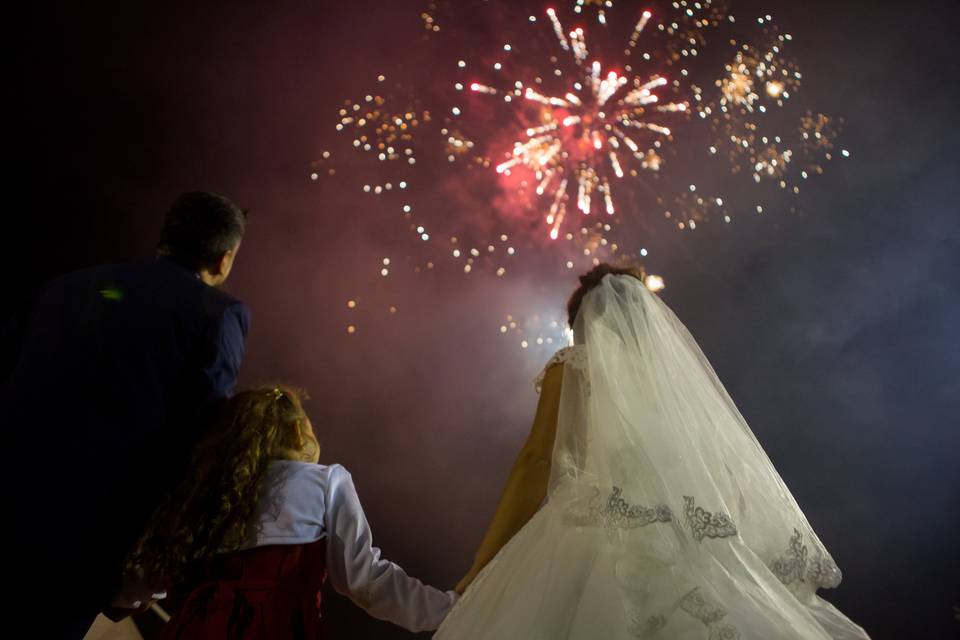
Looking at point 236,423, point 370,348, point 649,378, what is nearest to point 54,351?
point 236,423

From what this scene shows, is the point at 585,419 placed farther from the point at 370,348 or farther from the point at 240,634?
the point at 370,348

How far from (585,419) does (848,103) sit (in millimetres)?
4557

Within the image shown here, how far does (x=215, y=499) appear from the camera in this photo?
1.46m

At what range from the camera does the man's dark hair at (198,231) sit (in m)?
1.59

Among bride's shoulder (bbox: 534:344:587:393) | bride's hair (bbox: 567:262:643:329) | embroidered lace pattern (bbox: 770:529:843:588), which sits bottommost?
embroidered lace pattern (bbox: 770:529:843:588)

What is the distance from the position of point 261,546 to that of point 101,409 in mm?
476

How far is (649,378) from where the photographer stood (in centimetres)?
148

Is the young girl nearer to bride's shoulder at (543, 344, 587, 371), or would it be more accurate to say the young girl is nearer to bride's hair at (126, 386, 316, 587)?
bride's hair at (126, 386, 316, 587)

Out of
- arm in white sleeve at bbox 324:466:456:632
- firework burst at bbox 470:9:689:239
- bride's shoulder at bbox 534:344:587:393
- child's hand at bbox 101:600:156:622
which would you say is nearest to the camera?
child's hand at bbox 101:600:156:622

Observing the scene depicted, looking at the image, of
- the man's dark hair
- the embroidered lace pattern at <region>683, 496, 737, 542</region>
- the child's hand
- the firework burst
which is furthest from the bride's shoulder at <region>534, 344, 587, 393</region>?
the firework burst

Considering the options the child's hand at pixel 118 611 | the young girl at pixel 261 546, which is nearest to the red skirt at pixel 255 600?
the young girl at pixel 261 546

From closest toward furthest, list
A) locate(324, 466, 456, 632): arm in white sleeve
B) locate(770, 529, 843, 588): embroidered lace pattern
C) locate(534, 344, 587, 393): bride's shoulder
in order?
locate(770, 529, 843, 588): embroidered lace pattern < locate(324, 466, 456, 632): arm in white sleeve < locate(534, 344, 587, 393): bride's shoulder

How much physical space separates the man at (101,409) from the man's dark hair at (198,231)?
3 cm

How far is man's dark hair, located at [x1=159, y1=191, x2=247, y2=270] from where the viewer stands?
1.59 metres
